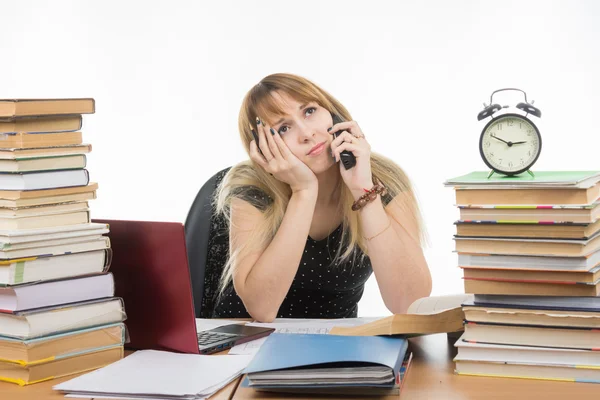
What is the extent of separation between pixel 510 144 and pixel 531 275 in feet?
0.84

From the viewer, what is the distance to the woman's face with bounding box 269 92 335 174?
6.71 feet

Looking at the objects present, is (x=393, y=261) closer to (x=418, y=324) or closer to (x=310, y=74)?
(x=418, y=324)

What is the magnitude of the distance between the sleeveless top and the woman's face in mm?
210

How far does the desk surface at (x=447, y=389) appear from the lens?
3.75 feet

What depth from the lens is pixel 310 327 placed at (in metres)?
1.66

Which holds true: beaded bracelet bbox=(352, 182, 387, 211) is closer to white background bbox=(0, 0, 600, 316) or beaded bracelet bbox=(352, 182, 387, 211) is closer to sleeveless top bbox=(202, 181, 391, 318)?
sleeveless top bbox=(202, 181, 391, 318)

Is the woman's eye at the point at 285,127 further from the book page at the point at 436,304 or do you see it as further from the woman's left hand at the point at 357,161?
the book page at the point at 436,304

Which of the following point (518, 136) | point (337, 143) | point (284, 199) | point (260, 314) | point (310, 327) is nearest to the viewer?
point (518, 136)

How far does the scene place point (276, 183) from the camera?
7.22ft

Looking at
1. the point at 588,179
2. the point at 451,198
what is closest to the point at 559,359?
the point at 588,179

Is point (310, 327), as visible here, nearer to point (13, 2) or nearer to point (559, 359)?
point (559, 359)

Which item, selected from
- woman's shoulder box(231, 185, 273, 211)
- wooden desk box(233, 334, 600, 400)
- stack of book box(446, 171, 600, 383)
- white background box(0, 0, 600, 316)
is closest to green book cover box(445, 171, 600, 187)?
stack of book box(446, 171, 600, 383)

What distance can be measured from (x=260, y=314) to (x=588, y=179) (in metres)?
0.90

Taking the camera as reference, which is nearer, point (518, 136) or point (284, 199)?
point (518, 136)
